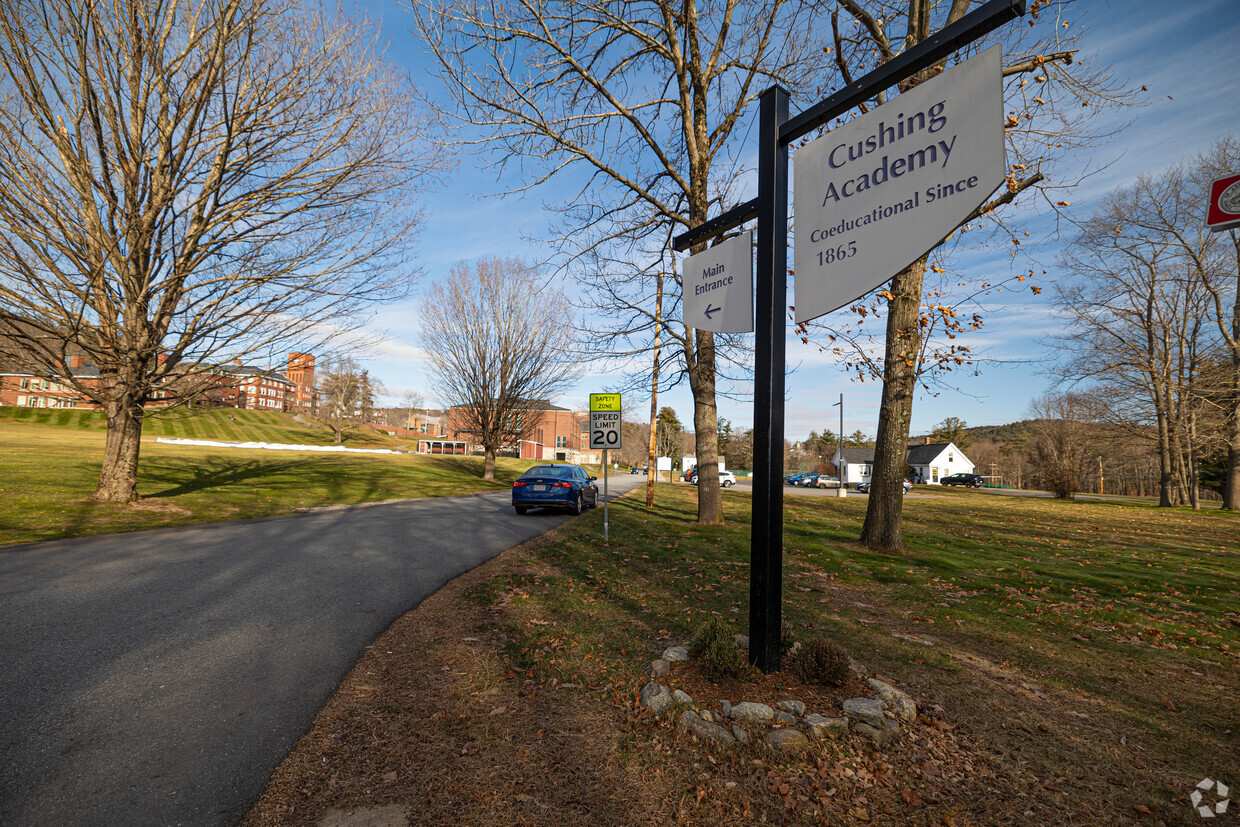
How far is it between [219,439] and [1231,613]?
66592mm

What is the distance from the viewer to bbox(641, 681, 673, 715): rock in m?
3.60

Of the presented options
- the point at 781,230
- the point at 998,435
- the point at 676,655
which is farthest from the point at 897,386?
the point at 998,435

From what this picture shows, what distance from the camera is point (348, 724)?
3.54 meters

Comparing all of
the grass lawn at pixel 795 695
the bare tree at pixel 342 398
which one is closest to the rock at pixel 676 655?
the grass lawn at pixel 795 695

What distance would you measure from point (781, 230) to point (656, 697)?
11.8 feet

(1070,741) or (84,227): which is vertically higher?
(84,227)

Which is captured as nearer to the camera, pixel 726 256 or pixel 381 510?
pixel 726 256

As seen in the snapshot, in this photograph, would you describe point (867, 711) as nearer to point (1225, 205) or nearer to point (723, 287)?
point (723, 287)

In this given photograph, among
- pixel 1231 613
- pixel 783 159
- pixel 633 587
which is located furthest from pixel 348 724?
pixel 1231 613

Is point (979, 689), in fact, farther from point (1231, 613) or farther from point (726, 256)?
point (1231, 613)

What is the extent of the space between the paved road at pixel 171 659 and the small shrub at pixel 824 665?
11.4ft

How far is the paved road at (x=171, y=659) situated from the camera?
2.79m

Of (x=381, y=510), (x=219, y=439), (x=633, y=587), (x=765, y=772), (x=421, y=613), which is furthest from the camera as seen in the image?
(x=219, y=439)

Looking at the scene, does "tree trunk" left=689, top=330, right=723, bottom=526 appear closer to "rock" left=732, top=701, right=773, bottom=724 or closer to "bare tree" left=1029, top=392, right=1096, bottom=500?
"rock" left=732, top=701, right=773, bottom=724
